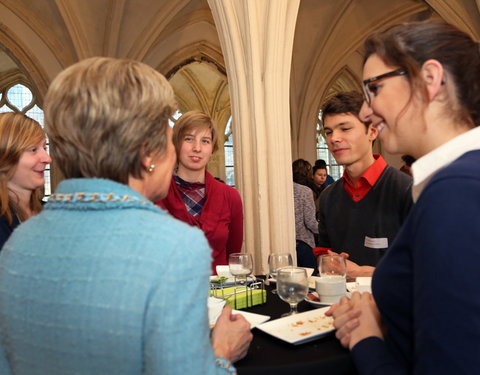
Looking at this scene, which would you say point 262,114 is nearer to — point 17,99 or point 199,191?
point 199,191

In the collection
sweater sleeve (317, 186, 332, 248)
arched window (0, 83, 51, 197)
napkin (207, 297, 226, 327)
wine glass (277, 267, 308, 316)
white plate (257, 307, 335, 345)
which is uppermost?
arched window (0, 83, 51, 197)

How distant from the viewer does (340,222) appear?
10.1 feet

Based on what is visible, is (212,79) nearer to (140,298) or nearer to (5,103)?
(5,103)

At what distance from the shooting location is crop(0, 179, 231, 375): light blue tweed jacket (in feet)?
3.38

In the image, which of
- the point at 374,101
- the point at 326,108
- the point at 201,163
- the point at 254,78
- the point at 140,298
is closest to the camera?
the point at 140,298

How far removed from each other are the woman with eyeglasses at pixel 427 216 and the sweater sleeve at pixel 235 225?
79.4 inches

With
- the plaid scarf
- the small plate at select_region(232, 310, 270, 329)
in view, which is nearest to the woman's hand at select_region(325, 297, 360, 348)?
the small plate at select_region(232, 310, 270, 329)

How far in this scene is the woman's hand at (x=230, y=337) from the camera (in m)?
1.41

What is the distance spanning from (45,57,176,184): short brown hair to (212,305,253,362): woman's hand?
572 mm

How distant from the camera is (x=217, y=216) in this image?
349 cm

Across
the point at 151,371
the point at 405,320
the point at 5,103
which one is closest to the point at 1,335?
the point at 151,371

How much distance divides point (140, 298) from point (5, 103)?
1665 cm

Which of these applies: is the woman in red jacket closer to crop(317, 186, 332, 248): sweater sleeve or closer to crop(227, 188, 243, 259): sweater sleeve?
crop(227, 188, 243, 259): sweater sleeve

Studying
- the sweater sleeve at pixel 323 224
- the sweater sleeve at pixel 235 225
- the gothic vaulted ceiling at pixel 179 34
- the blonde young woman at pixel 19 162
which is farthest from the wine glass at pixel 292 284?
the gothic vaulted ceiling at pixel 179 34
